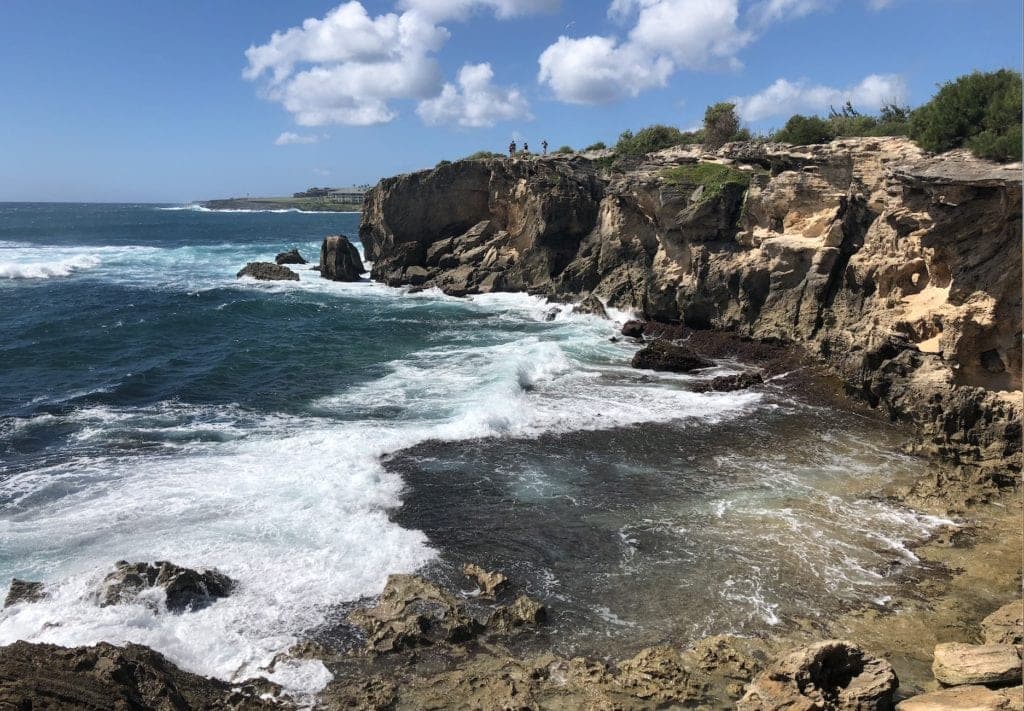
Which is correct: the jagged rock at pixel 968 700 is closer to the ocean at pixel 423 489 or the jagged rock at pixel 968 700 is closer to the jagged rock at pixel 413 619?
the ocean at pixel 423 489

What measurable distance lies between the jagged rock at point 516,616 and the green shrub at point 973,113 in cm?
1783

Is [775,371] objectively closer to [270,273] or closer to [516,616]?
[516,616]

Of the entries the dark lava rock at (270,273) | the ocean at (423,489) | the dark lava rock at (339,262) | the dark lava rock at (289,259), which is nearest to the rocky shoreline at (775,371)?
the ocean at (423,489)

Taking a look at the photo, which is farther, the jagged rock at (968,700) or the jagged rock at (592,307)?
the jagged rock at (592,307)

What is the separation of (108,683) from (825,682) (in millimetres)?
9425

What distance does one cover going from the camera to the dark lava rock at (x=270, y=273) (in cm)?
5272

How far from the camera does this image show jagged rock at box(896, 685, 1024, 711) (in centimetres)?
786

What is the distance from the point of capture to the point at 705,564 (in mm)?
12922

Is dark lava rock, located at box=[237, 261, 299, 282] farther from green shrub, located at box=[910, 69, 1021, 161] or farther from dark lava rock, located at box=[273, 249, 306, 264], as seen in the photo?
green shrub, located at box=[910, 69, 1021, 161]

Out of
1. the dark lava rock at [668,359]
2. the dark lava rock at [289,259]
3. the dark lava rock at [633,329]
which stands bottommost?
the dark lava rock at [668,359]

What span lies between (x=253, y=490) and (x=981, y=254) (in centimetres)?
2077

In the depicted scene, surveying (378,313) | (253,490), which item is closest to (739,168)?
(378,313)

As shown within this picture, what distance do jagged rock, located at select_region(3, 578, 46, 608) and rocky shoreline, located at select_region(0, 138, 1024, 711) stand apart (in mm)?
53

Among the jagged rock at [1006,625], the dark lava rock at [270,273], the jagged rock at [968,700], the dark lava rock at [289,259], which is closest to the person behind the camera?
the jagged rock at [968,700]
